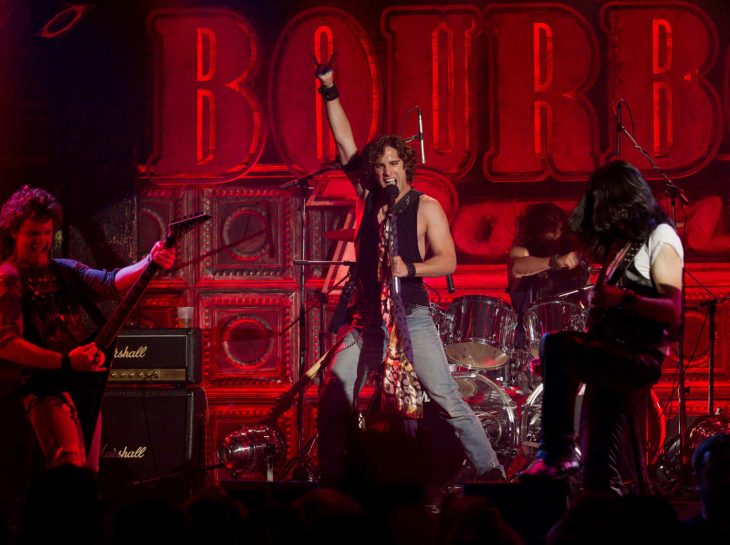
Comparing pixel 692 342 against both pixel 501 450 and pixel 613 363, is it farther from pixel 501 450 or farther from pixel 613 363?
pixel 613 363

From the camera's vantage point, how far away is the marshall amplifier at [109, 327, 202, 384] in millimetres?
7340

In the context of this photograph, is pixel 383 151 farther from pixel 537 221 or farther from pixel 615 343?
pixel 537 221

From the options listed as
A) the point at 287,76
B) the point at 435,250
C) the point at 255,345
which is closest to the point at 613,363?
the point at 435,250

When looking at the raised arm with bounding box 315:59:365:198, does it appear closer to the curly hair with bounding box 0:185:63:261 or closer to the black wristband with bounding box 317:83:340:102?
the black wristband with bounding box 317:83:340:102

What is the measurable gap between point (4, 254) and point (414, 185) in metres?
4.26

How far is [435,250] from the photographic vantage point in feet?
21.1

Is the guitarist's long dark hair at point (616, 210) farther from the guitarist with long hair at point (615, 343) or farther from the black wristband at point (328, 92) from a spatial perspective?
the black wristband at point (328, 92)

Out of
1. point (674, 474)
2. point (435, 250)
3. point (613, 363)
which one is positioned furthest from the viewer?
point (674, 474)

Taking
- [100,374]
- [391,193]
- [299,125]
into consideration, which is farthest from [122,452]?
[299,125]

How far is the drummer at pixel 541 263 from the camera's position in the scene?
26.1 ft

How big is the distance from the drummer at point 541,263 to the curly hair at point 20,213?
4.12 metres

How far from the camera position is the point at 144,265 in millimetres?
5984

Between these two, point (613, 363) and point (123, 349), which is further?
point (123, 349)

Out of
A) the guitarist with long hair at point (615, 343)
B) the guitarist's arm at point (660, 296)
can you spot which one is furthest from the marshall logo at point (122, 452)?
the guitarist's arm at point (660, 296)
